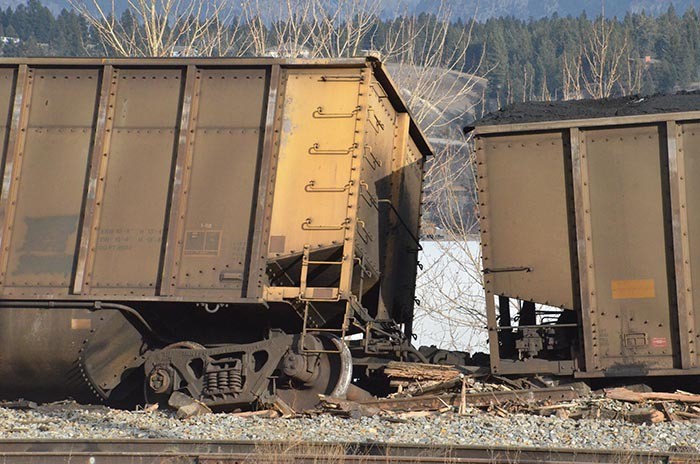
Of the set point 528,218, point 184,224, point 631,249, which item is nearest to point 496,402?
point 528,218

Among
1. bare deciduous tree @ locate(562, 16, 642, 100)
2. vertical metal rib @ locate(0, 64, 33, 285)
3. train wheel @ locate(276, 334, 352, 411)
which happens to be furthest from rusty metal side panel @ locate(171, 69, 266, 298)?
bare deciduous tree @ locate(562, 16, 642, 100)

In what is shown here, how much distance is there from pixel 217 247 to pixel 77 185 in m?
1.77

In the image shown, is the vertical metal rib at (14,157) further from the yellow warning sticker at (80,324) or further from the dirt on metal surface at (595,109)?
the dirt on metal surface at (595,109)

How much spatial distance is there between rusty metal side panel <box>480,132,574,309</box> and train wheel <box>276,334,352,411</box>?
187cm

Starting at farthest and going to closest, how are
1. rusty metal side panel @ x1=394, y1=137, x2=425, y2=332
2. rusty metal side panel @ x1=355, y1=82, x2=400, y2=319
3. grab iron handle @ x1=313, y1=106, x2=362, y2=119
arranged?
rusty metal side panel @ x1=394, y1=137, x2=425, y2=332 < rusty metal side panel @ x1=355, y1=82, x2=400, y2=319 < grab iron handle @ x1=313, y1=106, x2=362, y2=119

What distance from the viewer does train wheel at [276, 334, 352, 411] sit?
10.6 meters

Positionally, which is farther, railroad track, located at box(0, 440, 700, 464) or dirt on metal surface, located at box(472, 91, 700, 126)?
dirt on metal surface, located at box(472, 91, 700, 126)

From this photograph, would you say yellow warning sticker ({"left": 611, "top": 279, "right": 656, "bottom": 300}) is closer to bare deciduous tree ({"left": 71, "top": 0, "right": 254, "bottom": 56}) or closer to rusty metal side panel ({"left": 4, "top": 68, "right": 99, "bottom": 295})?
rusty metal side panel ({"left": 4, "top": 68, "right": 99, "bottom": 295})

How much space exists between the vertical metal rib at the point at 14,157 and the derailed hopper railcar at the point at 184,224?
0.02 metres

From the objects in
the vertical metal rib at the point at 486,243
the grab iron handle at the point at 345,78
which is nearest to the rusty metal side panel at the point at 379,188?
the grab iron handle at the point at 345,78

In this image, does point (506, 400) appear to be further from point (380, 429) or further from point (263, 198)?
point (263, 198)

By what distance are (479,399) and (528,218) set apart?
6.79 ft

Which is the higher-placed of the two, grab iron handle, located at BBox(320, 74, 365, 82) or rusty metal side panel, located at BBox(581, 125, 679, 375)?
grab iron handle, located at BBox(320, 74, 365, 82)

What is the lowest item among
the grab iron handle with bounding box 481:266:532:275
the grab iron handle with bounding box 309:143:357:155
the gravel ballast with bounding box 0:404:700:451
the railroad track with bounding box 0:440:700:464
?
the railroad track with bounding box 0:440:700:464
